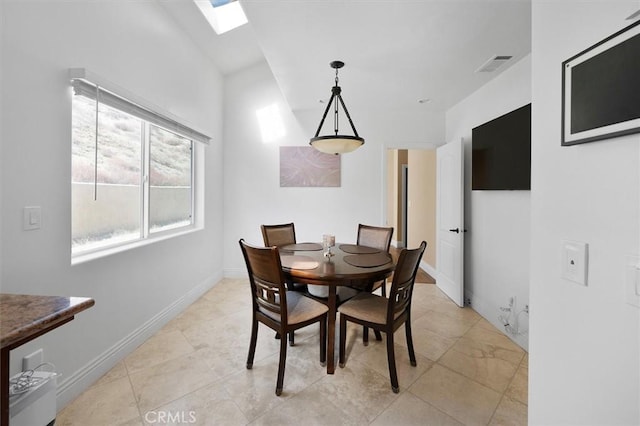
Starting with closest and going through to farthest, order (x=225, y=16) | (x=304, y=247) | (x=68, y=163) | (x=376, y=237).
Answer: (x=68, y=163)
(x=304, y=247)
(x=376, y=237)
(x=225, y=16)

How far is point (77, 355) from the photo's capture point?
179cm

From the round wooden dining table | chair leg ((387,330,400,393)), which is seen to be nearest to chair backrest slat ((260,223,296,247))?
the round wooden dining table

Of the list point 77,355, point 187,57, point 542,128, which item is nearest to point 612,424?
point 542,128

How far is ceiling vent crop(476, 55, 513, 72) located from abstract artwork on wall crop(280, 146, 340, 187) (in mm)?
2051

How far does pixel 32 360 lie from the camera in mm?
1500

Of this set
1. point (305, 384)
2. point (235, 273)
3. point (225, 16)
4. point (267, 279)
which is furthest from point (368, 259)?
point (225, 16)

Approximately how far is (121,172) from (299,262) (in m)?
1.64

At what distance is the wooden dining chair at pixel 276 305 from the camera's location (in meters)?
1.81

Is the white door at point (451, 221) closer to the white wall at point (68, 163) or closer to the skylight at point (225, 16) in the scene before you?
the skylight at point (225, 16)

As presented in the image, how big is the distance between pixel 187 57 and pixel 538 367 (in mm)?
3788

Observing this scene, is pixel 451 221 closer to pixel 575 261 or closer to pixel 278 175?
pixel 278 175

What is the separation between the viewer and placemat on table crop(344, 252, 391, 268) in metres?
2.18

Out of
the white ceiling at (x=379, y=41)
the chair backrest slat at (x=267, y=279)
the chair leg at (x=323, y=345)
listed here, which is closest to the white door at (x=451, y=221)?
the white ceiling at (x=379, y=41)

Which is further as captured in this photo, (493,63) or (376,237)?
(376,237)
